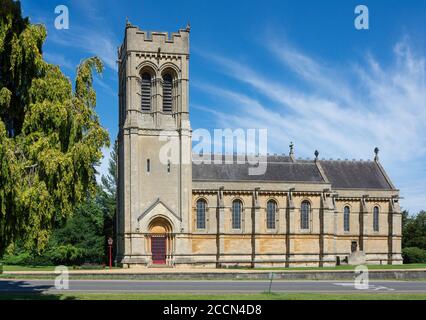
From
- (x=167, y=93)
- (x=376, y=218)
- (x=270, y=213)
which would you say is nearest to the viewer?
(x=167, y=93)

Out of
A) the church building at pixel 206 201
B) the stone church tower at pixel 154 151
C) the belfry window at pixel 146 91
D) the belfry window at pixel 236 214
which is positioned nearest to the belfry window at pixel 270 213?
the church building at pixel 206 201

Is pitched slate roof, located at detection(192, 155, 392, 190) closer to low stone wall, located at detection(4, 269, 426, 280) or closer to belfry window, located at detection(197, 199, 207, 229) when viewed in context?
belfry window, located at detection(197, 199, 207, 229)

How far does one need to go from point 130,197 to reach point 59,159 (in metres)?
29.8

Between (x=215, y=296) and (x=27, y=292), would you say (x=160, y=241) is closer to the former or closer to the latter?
(x=27, y=292)

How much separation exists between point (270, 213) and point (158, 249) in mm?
11983

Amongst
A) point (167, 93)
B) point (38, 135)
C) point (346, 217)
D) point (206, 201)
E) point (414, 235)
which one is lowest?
point (414, 235)

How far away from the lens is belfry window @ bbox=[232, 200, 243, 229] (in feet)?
165

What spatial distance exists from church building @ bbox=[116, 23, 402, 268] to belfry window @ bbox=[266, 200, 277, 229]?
10 cm

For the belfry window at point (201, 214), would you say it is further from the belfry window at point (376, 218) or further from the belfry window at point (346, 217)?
the belfry window at point (376, 218)

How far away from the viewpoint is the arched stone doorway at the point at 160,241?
46.6m

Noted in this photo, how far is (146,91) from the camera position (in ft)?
160

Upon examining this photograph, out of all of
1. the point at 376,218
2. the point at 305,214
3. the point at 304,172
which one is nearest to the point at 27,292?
the point at 305,214

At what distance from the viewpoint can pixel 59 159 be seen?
659 inches

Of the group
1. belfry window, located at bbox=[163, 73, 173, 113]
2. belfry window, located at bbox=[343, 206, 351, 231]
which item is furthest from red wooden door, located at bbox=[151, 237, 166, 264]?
belfry window, located at bbox=[343, 206, 351, 231]
